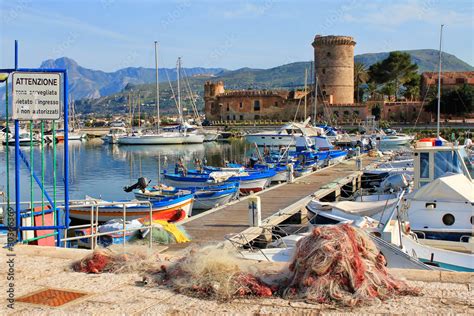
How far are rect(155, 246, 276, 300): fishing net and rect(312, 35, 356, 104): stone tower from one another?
78.6 m

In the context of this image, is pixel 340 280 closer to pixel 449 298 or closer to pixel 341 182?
pixel 449 298

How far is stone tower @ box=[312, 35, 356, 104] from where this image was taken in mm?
84062

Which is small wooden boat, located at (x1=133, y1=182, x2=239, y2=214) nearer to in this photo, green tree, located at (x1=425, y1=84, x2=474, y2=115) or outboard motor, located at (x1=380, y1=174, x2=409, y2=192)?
outboard motor, located at (x1=380, y1=174, x2=409, y2=192)

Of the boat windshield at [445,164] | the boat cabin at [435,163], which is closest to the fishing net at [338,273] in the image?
the boat cabin at [435,163]

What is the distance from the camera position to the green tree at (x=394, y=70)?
84.8 meters

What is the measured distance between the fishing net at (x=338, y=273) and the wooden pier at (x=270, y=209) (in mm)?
3467

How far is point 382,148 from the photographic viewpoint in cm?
5094

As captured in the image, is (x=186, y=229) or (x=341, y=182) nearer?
(x=186, y=229)

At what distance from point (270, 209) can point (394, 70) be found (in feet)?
240

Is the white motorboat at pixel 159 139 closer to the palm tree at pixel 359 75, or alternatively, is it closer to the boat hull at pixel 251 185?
the palm tree at pixel 359 75

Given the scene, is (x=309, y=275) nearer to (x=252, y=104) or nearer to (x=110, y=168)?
(x=110, y=168)

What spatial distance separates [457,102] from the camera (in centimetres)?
7419

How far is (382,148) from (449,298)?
4626 centimetres

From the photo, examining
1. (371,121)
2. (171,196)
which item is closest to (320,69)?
(371,121)
